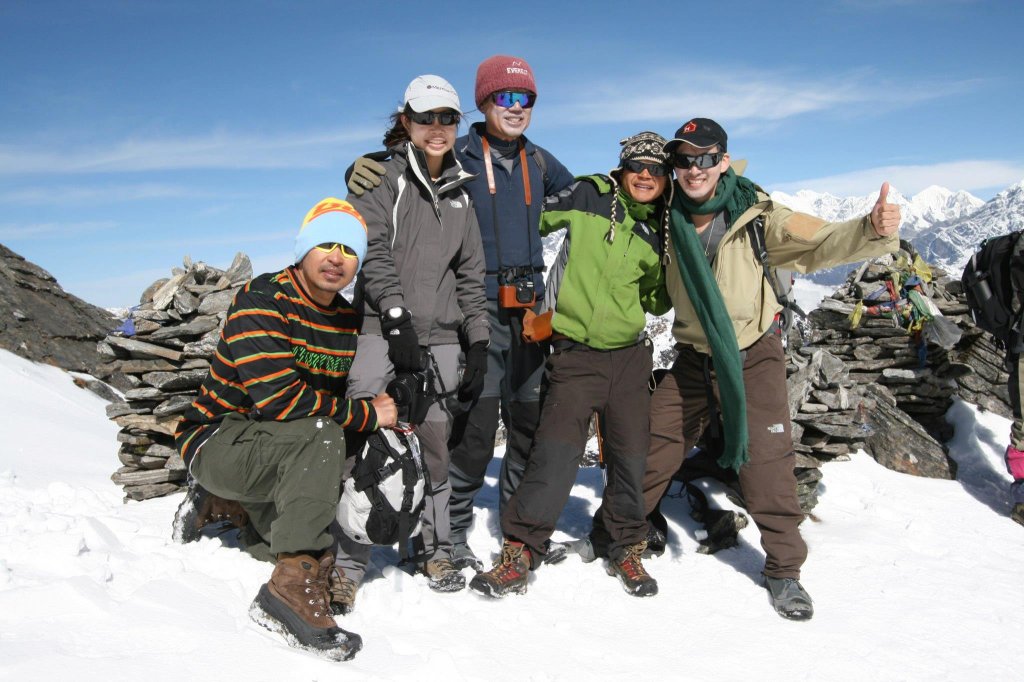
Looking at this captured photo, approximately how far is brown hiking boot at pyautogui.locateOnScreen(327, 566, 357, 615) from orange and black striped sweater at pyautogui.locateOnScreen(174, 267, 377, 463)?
94cm

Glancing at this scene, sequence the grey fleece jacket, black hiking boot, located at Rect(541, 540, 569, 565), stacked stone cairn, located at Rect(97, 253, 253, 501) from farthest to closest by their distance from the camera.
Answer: stacked stone cairn, located at Rect(97, 253, 253, 501), black hiking boot, located at Rect(541, 540, 569, 565), the grey fleece jacket

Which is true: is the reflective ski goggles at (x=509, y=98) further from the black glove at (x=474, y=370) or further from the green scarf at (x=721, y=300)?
the black glove at (x=474, y=370)

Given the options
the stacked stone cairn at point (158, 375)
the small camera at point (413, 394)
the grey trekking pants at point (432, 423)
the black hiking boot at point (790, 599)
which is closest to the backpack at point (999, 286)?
the black hiking boot at point (790, 599)

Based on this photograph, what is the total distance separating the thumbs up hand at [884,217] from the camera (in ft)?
13.3

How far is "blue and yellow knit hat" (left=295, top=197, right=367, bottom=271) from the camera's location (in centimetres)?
395

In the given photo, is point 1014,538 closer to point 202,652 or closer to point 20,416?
point 202,652

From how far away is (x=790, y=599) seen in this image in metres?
4.53

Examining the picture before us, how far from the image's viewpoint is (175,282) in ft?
23.6

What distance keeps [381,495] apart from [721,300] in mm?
2663

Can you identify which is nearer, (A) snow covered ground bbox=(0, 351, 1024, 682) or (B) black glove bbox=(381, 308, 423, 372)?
(A) snow covered ground bbox=(0, 351, 1024, 682)

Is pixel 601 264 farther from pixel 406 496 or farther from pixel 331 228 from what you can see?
pixel 406 496

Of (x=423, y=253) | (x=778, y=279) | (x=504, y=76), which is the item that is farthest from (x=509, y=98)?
(x=778, y=279)

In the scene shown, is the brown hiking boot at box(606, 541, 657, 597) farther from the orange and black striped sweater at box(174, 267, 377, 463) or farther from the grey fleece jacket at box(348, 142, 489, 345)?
the orange and black striped sweater at box(174, 267, 377, 463)

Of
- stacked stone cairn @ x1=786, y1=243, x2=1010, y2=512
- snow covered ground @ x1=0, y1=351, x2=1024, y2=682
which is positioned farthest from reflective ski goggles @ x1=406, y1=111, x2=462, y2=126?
stacked stone cairn @ x1=786, y1=243, x2=1010, y2=512
